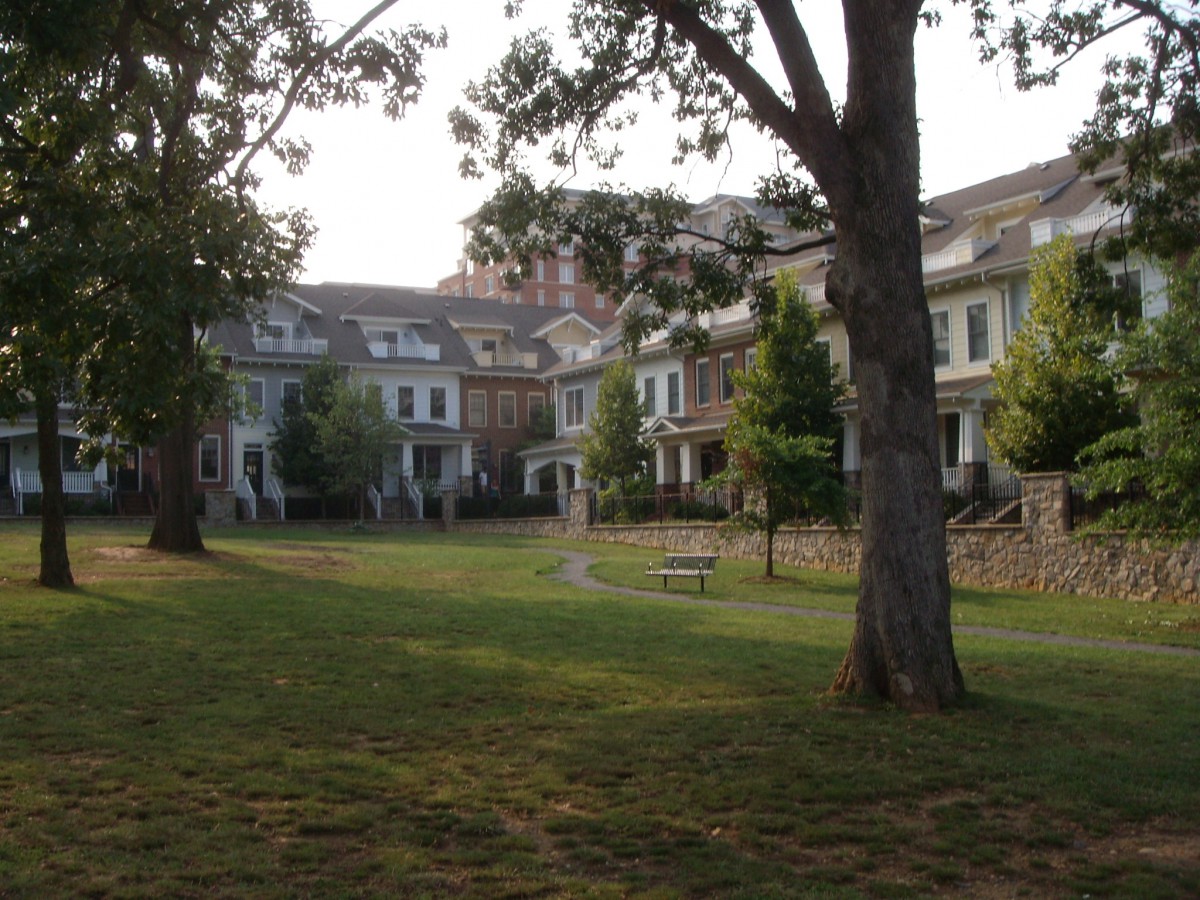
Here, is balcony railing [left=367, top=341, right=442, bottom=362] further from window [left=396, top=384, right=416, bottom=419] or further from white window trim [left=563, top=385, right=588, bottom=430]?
white window trim [left=563, top=385, right=588, bottom=430]

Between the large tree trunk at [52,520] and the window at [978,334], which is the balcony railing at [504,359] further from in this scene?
the large tree trunk at [52,520]

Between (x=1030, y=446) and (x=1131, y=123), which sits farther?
(x=1030, y=446)

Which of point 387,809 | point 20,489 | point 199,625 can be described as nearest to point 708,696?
point 387,809

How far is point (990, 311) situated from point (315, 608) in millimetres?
21920

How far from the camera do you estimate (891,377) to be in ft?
32.6

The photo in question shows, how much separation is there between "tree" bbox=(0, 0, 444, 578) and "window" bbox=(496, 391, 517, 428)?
43.6m

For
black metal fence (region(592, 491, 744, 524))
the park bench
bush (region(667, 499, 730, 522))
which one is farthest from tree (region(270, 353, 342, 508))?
the park bench

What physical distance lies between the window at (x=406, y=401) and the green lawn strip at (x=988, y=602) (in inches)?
1137

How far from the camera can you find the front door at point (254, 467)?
172 ft

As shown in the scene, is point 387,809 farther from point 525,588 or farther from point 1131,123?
point 525,588

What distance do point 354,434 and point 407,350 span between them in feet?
34.6

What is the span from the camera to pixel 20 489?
4466 cm

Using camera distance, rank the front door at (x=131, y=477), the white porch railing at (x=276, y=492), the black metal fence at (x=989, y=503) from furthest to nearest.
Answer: the white porch railing at (x=276, y=492), the front door at (x=131, y=477), the black metal fence at (x=989, y=503)

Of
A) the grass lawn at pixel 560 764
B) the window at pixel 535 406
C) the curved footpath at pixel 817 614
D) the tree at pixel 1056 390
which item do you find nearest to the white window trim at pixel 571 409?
the window at pixel 535 406
